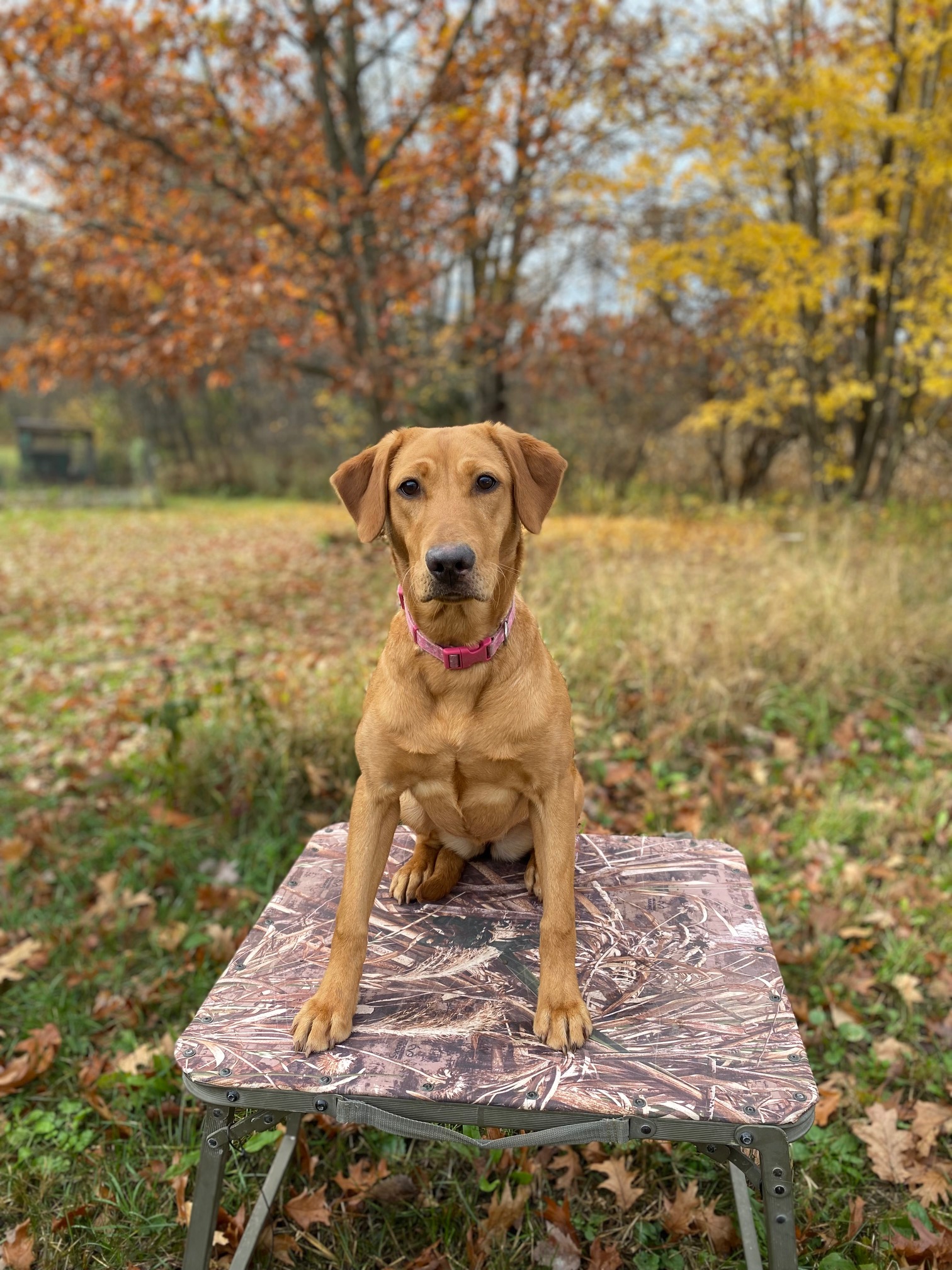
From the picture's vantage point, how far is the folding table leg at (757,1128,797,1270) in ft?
5.26

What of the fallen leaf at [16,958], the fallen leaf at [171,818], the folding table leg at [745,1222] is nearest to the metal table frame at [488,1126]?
the folding table leg at [745,1222]

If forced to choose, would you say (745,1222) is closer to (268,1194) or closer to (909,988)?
(268,1194)

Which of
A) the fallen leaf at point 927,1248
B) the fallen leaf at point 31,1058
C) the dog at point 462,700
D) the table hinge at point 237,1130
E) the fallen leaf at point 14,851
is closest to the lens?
the table hinge at point 237,1130

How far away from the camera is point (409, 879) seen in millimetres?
2422

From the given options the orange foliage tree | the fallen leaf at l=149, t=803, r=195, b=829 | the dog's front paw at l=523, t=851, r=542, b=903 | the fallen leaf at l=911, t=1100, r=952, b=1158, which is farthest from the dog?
the orange foliage tree

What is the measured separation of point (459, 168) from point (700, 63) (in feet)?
11.9

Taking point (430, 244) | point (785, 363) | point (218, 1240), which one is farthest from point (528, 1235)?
point (785, 363)

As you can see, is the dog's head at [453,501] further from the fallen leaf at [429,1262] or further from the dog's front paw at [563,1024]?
the fallen leaf at [429,1262]

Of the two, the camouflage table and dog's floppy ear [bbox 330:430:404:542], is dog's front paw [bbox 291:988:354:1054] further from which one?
dog's floppy ear [bbox 330:430:404:542]

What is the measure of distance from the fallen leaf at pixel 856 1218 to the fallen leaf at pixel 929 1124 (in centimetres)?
31

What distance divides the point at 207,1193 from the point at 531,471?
5.79 feet

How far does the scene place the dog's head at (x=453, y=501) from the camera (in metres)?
1.82

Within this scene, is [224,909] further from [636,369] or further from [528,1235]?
[636,369]

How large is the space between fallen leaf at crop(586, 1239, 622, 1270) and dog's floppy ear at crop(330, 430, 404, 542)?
1.91 metres
